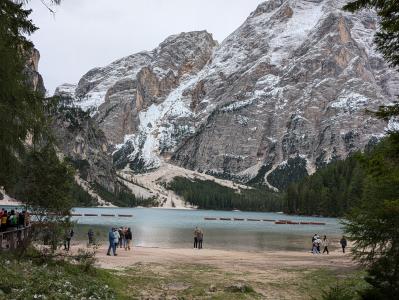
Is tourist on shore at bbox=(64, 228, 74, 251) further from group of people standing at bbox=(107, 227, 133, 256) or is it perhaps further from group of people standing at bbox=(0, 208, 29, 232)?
group of people standing at bbox=(107, 227, 133, 256)

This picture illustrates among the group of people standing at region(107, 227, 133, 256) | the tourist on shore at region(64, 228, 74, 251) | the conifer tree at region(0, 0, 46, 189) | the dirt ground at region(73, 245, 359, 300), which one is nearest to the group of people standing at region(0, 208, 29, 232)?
the tourist on shore at region(64, 228, 74, 251)

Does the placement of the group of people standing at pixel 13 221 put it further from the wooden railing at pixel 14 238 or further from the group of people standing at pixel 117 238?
the group of people standing at pixel 117 238

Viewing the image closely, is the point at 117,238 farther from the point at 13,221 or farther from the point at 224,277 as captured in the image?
the point at 13,221

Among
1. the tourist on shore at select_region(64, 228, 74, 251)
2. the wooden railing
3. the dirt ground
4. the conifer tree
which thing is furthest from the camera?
the tourist on shore at select_region(64, 228, 74, 251)

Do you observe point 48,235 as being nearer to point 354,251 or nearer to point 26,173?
point 26,173

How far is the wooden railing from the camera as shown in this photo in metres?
24.7

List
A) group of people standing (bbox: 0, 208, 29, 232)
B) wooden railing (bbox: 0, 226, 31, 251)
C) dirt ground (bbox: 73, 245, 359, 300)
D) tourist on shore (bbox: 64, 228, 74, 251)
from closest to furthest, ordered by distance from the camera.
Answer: dirt ground (bbox: 73, 245, 359, 300), wooden railing (bbox: 0, 226, 31, 251), group of people standing (bbox: 0, 208, 29, 232), tourist on shore (bbox: 64, 228, 74, 251)

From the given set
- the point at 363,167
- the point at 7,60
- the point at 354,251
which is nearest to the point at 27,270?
the point at 7,60

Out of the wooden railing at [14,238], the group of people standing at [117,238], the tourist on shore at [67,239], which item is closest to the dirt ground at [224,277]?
the group of people standing at [117,238]

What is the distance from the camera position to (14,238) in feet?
85.9

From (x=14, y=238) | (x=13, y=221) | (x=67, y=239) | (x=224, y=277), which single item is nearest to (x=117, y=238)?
(x=67, y=239)

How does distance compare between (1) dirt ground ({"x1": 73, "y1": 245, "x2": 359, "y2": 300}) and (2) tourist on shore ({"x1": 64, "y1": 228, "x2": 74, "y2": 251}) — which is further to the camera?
(2) tourist on shore ({"x1": 64, "y1": 228, "x2": 74, "y2": 251})

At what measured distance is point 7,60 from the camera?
48.5 ft

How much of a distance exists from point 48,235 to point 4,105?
1164 centimetres
